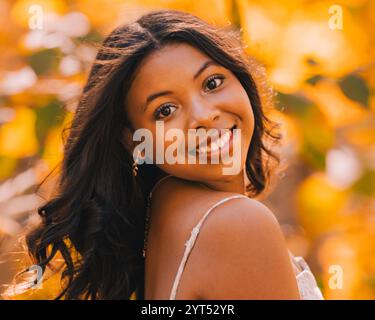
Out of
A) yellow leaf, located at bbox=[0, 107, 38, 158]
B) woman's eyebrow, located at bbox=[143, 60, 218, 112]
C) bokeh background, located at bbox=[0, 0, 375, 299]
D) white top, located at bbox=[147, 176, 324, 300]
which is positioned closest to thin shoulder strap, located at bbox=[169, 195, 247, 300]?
white top, located at bbox=[147, 176, 324, 300]

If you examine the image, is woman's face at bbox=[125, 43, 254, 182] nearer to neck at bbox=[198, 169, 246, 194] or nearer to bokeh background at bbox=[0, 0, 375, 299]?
neck at bbox=[198, 169, 246, 194]

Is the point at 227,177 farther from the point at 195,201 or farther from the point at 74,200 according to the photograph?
the point at 74,200

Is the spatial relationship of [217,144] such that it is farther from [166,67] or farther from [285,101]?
[285,101]

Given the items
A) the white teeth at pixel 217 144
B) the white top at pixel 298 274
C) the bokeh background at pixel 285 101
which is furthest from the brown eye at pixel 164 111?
the bokeh background at pixel 285 101

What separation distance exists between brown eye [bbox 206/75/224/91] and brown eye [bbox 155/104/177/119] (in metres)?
0.10

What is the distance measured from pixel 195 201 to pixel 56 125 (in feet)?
2.03

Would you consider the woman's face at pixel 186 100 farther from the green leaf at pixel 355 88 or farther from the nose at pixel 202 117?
the green leaf at pixel 355 88

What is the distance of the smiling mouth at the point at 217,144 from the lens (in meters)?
1.73

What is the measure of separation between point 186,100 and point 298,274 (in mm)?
513

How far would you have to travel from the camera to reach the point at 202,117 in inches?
67.1

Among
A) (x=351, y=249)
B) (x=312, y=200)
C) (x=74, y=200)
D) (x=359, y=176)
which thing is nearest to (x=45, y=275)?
(x=74, y=200)

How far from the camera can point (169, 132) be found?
5.79ft

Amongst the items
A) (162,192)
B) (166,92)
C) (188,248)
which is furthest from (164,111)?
(188,248)
